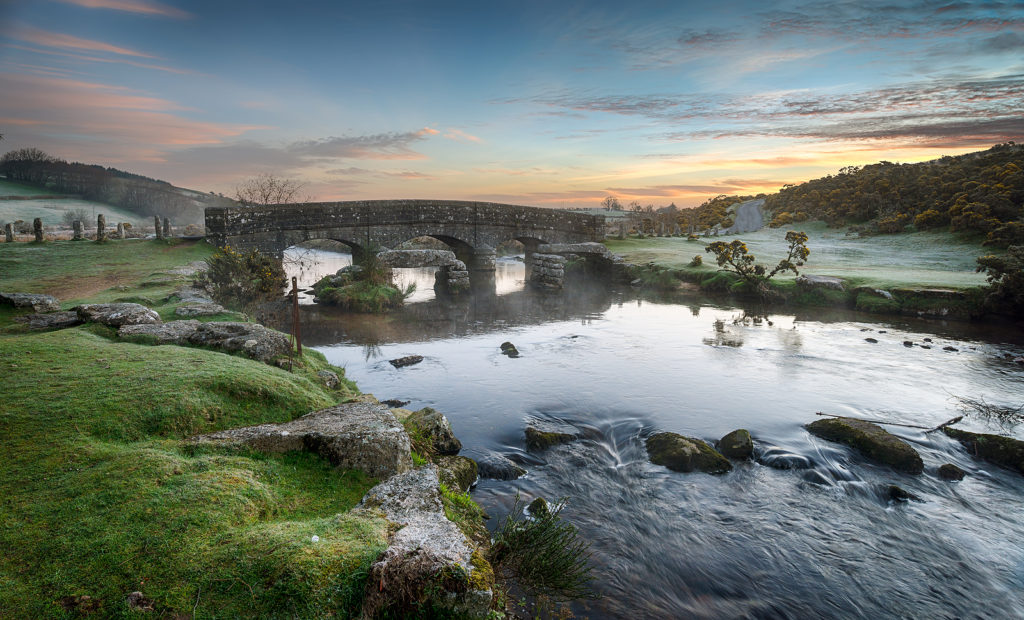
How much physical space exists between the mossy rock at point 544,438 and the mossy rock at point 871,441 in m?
4.94

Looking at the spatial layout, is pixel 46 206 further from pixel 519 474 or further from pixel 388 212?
pixel 519 474

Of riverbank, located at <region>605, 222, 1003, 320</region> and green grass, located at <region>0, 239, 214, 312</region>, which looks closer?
green grass, located at <region>0, 239, 214, 312</region>

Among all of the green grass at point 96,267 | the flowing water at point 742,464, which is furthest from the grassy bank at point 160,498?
the green grass at point 96,267

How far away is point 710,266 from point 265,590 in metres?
28.8

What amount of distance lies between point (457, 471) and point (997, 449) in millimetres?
9618

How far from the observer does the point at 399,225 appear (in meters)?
26.6

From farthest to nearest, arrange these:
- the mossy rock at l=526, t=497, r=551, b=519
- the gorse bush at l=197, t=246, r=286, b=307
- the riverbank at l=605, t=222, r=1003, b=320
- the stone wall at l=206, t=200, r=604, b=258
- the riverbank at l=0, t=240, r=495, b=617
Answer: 1. the stone wall at l=206, t=200, r=604, b=258
2. the riverbank at l=605, t=222, r=1003, b=320
3. the gorse bush at l=197, t=246, r=286, b=307
4. the mossy rock at l=526, t=497, r=551, b=519
5. the riverbank at l=0, t=240, r=495, b=617

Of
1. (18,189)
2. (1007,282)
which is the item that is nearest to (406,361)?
(1007,282)

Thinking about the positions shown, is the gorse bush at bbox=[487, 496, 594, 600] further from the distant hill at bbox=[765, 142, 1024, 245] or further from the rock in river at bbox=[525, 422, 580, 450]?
the distant hill at bbox=[765, 142, 1024, 245]

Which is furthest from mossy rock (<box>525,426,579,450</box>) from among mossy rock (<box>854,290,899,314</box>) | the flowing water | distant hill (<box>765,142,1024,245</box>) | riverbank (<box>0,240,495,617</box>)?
distant hill (<box>765,142,1024,245</box>)

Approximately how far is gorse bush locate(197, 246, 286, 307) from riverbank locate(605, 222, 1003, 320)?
2038 cm

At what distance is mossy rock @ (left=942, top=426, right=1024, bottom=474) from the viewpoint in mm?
8393

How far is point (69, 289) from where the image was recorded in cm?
1512

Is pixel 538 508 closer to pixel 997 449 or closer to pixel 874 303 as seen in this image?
pixel 997 449
